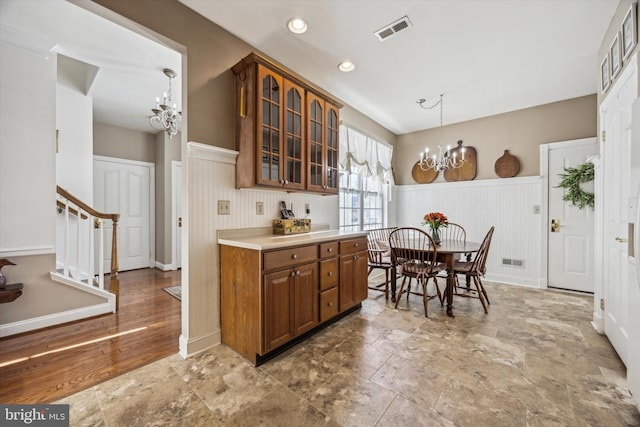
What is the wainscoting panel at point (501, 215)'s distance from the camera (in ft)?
13.3

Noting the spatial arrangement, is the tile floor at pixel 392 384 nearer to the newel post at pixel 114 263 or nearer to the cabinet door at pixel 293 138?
the cabinet door at pixel 293 138

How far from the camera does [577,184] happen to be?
365 cm

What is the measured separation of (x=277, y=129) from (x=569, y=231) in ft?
14.3

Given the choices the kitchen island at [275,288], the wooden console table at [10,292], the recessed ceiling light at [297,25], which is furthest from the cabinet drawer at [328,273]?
the wooden console table at [10,292]

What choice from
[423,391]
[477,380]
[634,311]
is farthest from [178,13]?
[634,311]

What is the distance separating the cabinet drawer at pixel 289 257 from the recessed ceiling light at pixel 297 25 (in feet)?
6.37

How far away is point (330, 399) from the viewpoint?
5.23 feet

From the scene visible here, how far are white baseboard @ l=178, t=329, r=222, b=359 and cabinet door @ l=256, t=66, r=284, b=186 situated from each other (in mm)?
1366

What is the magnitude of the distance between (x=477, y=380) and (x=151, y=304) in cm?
343

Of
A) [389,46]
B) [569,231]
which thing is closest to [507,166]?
[569,231]

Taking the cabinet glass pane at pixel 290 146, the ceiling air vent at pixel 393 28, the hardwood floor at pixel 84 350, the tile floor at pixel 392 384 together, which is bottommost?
the tile floor at pixel 392 384

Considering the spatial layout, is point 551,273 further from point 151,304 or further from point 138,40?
point 138,40

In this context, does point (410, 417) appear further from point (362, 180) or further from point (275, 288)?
point (362, 180)

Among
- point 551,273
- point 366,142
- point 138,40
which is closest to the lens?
point 138,40
